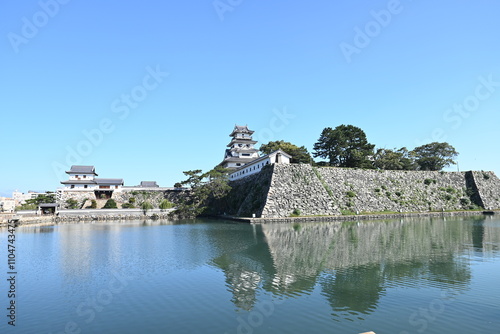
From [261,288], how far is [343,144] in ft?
141

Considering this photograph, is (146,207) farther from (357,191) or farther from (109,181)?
(357,191)

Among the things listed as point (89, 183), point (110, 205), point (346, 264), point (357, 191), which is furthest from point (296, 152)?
point (346, 264)

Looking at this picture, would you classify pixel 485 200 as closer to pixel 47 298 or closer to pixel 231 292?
pixel 231 292

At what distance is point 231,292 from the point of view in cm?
1002

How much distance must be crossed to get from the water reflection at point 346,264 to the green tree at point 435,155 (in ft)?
137

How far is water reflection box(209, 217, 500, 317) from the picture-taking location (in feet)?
32.1

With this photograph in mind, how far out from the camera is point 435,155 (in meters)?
60.4

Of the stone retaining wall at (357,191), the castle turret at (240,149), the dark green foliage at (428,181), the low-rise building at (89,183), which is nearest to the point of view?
the stone retaining wall at (357,191)

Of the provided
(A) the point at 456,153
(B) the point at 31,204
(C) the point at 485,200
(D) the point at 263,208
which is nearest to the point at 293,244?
(D) the point at 263,208

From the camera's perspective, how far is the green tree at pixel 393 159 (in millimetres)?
53438

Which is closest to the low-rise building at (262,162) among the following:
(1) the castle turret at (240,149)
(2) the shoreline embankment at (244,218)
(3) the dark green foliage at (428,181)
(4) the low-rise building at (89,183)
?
(1) the castle turret at (240,149)

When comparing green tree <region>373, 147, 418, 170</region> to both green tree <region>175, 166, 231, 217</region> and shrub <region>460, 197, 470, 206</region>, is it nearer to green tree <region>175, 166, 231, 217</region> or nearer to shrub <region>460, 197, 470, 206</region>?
shrub <region>460, 197, 470, 206</region>

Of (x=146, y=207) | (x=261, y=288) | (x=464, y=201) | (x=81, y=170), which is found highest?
(x=81, y=170)

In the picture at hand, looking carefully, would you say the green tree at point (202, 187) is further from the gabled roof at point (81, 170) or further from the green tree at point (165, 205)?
the gabled roof at point (81, 170)
